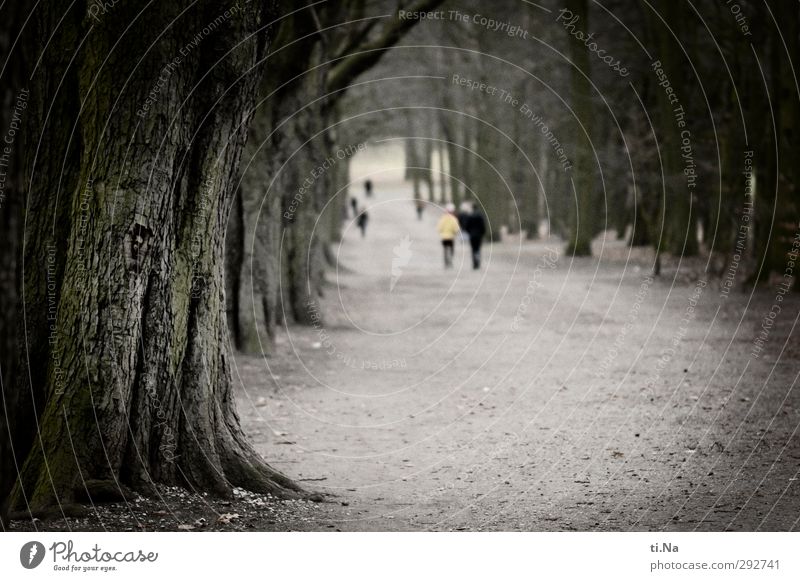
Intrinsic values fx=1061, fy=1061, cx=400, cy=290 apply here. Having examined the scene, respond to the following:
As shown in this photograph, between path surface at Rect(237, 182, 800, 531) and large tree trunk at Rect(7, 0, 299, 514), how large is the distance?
3.54 ft

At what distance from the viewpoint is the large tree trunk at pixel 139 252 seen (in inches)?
232

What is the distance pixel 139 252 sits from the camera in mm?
5980

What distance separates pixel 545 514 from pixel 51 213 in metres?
3.50

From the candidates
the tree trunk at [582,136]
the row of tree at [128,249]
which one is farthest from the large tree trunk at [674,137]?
the row of tree at [128,249]

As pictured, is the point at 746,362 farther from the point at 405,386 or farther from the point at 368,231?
the point at 368,231

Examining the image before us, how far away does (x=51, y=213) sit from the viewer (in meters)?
6.27

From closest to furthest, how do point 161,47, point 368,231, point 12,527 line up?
1. point 12,527
2. point 161,47
3. point 368,231

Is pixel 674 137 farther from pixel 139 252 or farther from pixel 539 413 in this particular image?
pixel 139 252

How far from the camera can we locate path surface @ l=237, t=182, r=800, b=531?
22.3ft

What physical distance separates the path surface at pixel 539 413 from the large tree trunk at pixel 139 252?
108cm

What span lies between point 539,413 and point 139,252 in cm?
523

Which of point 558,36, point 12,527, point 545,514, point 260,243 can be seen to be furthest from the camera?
point 558,36

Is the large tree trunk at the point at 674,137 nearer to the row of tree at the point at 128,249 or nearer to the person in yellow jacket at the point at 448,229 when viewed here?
the person in yellow jacket at the point at 448,229
